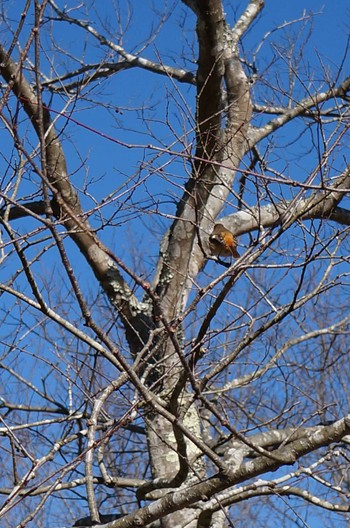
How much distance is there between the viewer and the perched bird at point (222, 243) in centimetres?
431

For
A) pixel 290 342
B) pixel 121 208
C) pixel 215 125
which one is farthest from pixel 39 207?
pixel 290 342

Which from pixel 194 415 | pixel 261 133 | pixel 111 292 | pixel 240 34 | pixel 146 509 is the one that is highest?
pixel 240 34

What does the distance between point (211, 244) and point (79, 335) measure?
127 centimetres

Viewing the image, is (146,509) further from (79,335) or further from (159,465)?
(159,465)

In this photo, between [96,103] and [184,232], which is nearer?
[96,103]

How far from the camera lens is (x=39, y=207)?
17.6ft

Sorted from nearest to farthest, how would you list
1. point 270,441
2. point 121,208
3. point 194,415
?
1. point 121,208
2. point 270,441
3. point 194,415

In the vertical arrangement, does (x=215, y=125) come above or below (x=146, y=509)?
above

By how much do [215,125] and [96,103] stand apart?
92cm

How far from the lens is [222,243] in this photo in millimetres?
4371

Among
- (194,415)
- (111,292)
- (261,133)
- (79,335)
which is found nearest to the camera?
(79,335)

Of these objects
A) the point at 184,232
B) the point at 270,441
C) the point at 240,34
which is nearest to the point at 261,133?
the point at 240,34

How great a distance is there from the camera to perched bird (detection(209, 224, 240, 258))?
431 centimetres

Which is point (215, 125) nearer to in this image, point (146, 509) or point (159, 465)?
point (159, 465)
